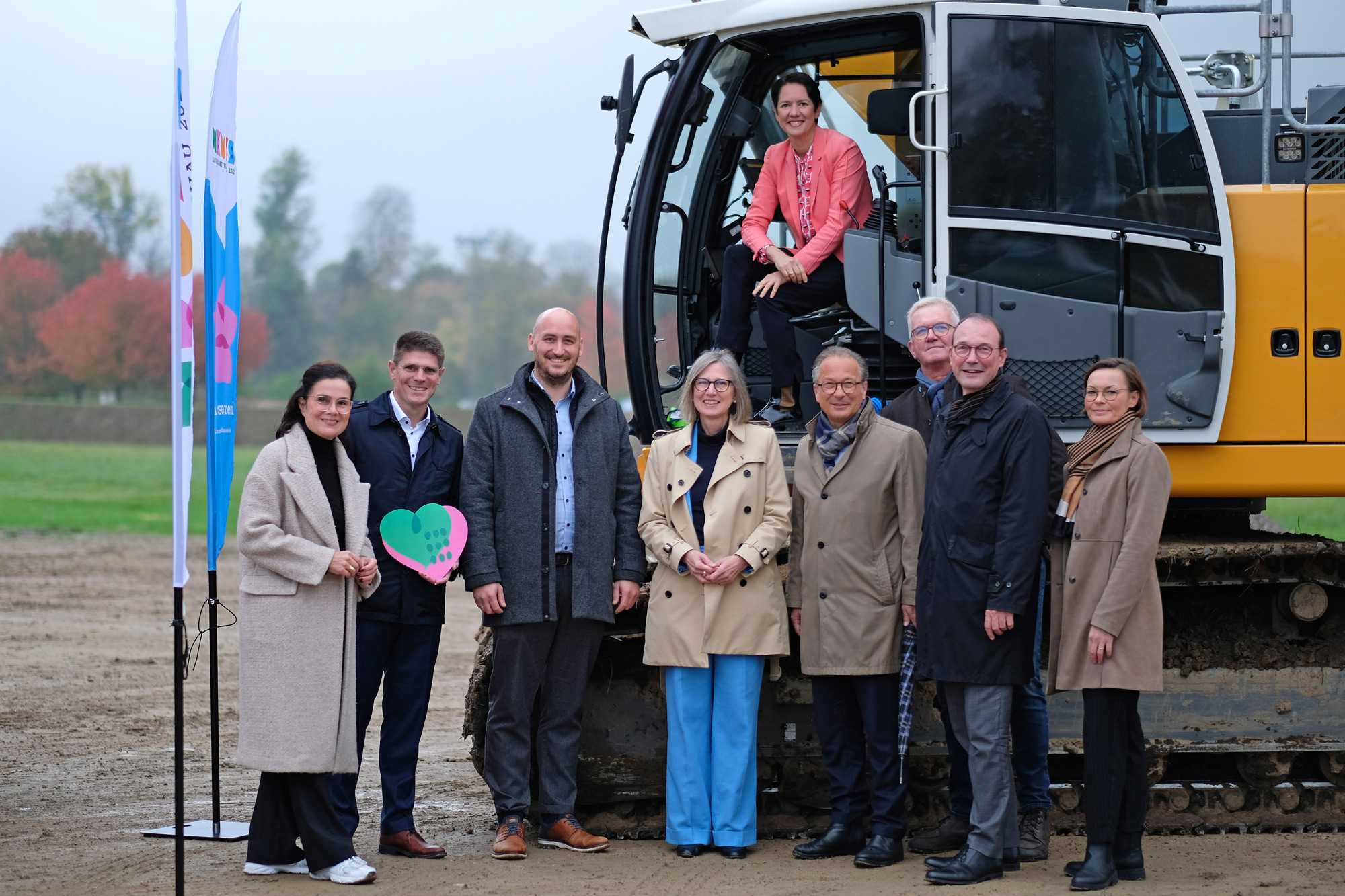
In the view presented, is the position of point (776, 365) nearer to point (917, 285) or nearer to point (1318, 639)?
point (917, 285)

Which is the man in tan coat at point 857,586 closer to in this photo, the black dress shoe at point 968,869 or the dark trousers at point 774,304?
the black dress shoe at point 968,869

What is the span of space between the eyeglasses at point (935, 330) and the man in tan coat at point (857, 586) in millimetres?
253

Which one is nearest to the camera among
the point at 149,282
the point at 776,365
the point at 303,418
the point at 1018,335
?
the point at 303,418

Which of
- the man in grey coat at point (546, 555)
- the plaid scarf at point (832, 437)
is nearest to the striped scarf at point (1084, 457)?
the plaid scarf at point (832, 437)

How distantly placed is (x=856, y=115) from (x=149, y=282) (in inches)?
1933

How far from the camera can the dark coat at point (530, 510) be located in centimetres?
510

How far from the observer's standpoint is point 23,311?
45312mm

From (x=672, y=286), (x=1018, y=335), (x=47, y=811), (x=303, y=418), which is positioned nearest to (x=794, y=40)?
(x=672, y=286)

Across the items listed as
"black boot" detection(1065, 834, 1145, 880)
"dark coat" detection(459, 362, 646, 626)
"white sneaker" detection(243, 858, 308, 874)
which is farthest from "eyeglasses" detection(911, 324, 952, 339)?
"white sneaker" detection(243, 858, 308, 874)

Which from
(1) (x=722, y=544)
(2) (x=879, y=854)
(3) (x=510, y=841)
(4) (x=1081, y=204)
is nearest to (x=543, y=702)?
(3) (x=510, y=841)

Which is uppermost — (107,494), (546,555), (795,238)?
(795,238)

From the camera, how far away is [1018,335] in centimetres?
531

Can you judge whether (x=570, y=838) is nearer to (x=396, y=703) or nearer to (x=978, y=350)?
(x=396, y=703)

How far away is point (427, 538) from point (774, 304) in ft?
5.65
